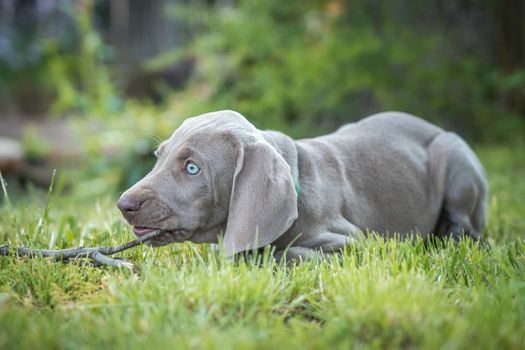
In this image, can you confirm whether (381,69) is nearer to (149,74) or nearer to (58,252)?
(58,252)

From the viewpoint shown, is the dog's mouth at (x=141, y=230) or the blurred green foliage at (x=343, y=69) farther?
the blurred green foliage at (x=343, y=69)

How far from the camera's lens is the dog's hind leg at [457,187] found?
409cm

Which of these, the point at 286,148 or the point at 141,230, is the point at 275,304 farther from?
the point at 286,148

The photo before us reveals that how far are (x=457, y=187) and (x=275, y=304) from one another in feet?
7.13

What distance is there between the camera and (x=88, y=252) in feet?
9.36

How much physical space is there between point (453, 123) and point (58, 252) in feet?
23.9

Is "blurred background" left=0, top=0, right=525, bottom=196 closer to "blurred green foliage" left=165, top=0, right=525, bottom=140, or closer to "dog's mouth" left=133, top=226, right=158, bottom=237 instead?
"blurred green foliage" left=165, top=0, right=525, bottom=140

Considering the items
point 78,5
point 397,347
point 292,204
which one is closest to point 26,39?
point 78,5

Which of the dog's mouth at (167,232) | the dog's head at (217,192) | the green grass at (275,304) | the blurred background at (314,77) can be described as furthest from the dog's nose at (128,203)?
the blurred background at (314,77)

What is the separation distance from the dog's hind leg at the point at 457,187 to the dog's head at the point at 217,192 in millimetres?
1529

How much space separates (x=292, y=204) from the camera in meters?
2.94

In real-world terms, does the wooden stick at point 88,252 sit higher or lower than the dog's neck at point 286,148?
lower

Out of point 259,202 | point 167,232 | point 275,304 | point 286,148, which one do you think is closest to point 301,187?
point 286,148

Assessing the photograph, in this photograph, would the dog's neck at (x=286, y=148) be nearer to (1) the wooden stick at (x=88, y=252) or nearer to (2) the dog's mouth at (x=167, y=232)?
(2) the dog's mouth at (x=167, y=232)
